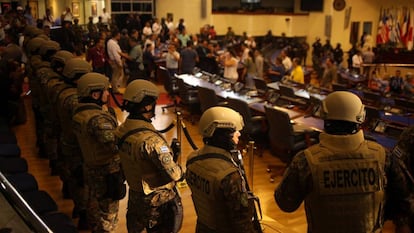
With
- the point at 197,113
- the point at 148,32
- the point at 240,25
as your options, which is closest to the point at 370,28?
the point at 240,25

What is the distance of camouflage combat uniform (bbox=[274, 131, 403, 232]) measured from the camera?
2959 millimetres

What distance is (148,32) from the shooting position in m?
18.8

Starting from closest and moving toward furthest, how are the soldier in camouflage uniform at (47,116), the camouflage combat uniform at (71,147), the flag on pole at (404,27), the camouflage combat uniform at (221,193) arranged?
1. the camouflage combat uniform at (221,193)
2. the camouflage combat uniform at (71,147)
3. the soldier in camouflage uniform at (47,116)
4. the flag on pole at (404,27)

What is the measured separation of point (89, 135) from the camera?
464 cm

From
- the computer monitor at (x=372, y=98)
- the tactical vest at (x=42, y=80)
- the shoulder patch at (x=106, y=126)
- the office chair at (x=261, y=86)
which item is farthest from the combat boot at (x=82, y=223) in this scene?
the computer monitor at (x=372, y=98)

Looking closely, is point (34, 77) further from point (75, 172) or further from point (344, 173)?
point (344, 173)

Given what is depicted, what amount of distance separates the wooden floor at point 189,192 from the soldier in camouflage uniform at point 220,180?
1.62 m

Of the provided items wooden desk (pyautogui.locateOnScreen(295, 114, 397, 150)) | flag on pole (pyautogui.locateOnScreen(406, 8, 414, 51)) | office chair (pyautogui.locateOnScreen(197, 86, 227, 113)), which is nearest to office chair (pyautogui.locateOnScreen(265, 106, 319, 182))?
wooden desk (pyautogui.locateOnScreen(295, 114, 397, 150))

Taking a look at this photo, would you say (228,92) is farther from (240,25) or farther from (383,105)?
(240,25)

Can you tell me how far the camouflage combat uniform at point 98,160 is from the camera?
461cm

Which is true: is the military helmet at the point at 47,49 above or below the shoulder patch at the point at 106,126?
above

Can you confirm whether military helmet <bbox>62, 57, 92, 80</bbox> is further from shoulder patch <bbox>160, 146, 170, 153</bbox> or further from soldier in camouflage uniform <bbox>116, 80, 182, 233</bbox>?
shoulder patch <bbox>160, 146, 170, 153</bbox>

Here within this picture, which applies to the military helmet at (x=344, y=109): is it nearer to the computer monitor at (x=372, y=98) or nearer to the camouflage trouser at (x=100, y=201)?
the camouflage trouser at (x=100, y=201)

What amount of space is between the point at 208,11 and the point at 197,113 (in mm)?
12403
